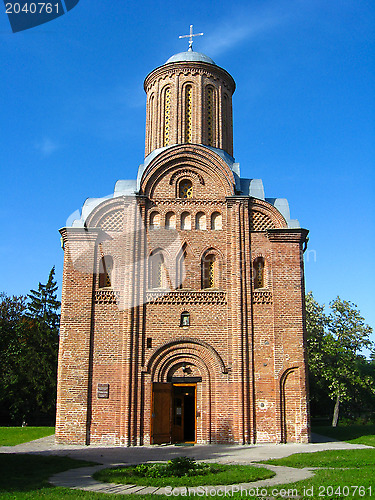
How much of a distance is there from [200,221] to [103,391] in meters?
7.01

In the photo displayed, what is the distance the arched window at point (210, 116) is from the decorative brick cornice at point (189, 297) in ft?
22.1

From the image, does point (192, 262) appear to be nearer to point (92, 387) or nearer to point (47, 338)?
point (92, 387)

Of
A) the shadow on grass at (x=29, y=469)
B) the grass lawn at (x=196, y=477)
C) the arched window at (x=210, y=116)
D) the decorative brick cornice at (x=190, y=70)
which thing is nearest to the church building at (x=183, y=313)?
the arched window at (x=210, y=116)

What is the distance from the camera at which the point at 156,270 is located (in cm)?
1880

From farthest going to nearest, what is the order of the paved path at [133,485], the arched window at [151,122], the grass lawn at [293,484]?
the arched window at [151,122] < the paved path at [133,485] < the grass lawn at [293,484]

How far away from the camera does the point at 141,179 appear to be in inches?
770

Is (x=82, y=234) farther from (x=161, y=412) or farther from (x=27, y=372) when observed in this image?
(x=27, y=372)

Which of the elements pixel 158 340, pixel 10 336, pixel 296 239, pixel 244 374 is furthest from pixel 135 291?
pixel 10 336

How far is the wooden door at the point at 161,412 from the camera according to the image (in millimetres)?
17312

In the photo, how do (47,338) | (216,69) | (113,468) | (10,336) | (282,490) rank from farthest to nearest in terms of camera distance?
(47,338), (10,336), (216,69), (113,468), (282,490)

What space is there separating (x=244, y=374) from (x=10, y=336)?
742 inches

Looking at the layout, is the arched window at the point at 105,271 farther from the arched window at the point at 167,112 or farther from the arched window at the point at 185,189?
the arched window at the point at 167,112

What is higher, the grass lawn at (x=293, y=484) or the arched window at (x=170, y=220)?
the arched window at (x=170, y=220)

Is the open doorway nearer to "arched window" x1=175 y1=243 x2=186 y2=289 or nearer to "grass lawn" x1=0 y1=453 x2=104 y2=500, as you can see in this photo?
"arched window" x1=175 y1=243 x2=186 y2=289
